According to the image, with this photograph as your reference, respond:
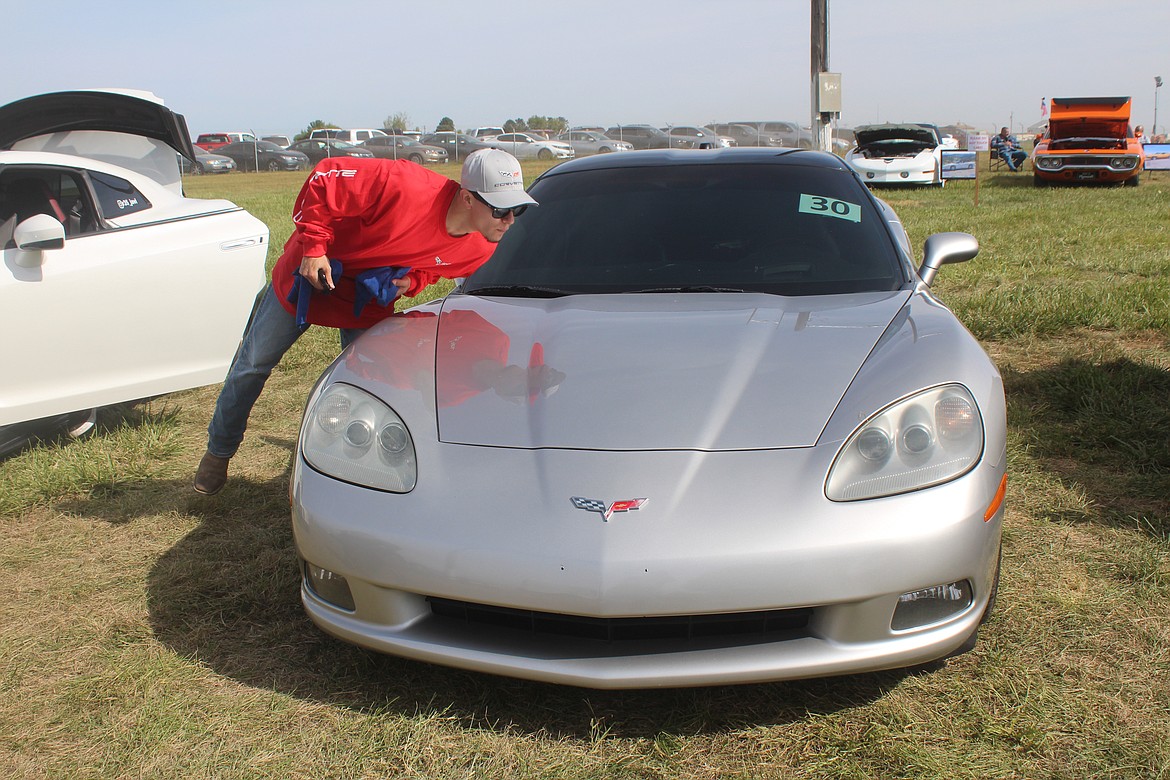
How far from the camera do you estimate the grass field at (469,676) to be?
6.78ft

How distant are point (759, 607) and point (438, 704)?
34.2 inches

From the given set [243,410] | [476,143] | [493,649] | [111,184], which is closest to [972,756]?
[493,649]

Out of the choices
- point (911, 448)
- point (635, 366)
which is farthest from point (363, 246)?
point (911, 448)

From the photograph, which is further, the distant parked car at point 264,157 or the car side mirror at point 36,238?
the distant parked car at point 264,157

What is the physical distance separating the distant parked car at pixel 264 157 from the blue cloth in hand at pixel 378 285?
34.3 m

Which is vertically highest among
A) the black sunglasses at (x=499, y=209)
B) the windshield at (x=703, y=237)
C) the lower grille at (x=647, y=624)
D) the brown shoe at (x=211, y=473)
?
the black sunglasses at (x=499, y=209)

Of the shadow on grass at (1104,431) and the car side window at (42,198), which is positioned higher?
the car side window at (42,198)

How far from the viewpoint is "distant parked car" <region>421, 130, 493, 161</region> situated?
3719 centimetres

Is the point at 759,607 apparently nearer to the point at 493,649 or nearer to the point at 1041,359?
the point at 493,649

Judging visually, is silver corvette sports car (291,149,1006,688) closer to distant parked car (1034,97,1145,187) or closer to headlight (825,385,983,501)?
headlight (825,385,983,501)

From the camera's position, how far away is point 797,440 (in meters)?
2.09

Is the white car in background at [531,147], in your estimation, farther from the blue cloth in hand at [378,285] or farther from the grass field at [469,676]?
the blue cloth in hand at [378,285]

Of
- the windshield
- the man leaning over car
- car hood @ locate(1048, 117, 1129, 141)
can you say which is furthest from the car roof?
car hood @ locate(1048, 117, 1129, 141)

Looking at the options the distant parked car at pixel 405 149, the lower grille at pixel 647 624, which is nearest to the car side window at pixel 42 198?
the lower grille at pixel 647 624
